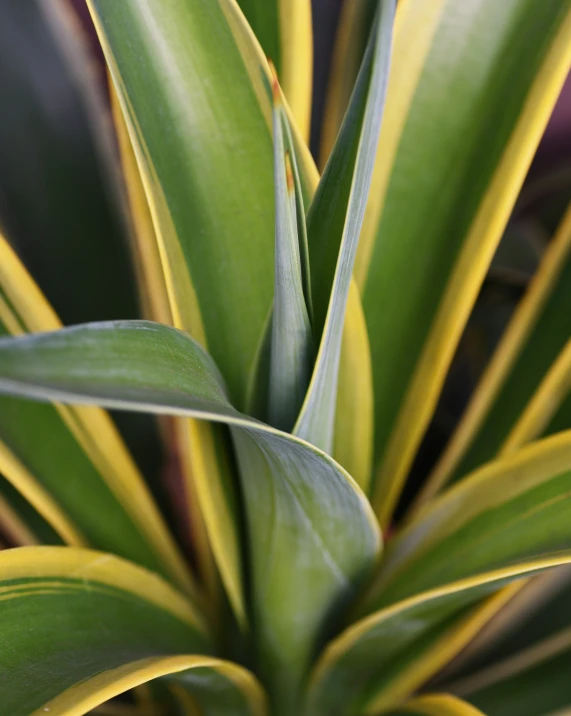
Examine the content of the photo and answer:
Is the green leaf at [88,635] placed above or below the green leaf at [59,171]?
below

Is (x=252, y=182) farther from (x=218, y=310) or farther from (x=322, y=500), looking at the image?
(x=322, y=500)

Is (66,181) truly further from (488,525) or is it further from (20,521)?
(488,525)

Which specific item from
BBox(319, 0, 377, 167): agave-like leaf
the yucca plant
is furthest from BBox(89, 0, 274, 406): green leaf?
BBox(319, 0, 377, 167): agave-like leaf

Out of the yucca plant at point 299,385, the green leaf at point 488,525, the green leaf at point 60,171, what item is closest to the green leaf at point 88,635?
the yucca plant at point 299,385

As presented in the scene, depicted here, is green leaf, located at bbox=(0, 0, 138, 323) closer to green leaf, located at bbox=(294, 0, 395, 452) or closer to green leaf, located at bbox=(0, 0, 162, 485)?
green leaf, located at bbox=(0, 0, 162, 485)

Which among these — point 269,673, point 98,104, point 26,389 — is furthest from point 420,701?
point 98,104

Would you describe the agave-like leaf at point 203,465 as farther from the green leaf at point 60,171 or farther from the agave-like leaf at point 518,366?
the agave-like leaf at point 518,366
